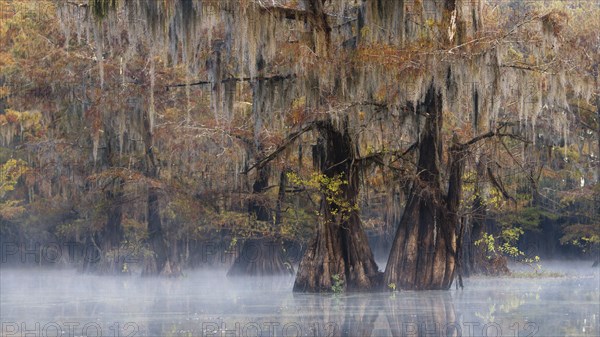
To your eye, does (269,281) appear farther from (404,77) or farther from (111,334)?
(111,334)

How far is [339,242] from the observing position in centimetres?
2267

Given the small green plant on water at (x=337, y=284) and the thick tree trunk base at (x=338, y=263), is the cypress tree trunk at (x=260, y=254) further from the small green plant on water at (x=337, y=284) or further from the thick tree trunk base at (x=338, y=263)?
the small green plant on water at (x=337, y=284)

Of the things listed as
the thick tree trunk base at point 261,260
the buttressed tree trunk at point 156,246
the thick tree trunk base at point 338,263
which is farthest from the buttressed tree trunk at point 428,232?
the buttressed tree trunk at point 156,246

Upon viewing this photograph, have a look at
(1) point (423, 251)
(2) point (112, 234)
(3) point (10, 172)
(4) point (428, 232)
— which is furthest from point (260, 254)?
(3) point (10, 172)

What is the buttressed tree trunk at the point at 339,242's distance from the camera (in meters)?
22.4

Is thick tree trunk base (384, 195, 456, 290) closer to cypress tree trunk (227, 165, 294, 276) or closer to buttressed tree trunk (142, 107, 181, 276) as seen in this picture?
cypress tree trunk (227, 165, 294, 276)

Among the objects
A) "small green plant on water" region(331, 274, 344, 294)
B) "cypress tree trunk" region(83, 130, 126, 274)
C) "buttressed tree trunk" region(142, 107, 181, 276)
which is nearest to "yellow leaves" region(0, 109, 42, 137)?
"cypress tree trunk" region(83, 130, 126, 274)

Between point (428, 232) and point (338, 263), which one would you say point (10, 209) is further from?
point (428, 232)

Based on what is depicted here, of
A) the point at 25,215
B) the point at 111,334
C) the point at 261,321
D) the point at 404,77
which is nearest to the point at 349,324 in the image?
the point at 261,321

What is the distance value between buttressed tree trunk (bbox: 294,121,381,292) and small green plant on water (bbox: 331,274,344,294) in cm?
4

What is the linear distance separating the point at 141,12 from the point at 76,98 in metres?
10.2

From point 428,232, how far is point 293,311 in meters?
5.48

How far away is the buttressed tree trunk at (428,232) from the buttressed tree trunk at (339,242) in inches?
23.8

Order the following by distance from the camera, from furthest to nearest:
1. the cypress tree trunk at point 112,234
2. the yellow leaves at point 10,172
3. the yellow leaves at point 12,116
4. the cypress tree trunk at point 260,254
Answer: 1. the yellow leaves at point 10,172
2. the yellow leaves at point 12,116
3. the cypress tree trunk at point 112,234
4. the cypress tree trunk at point 260,254
